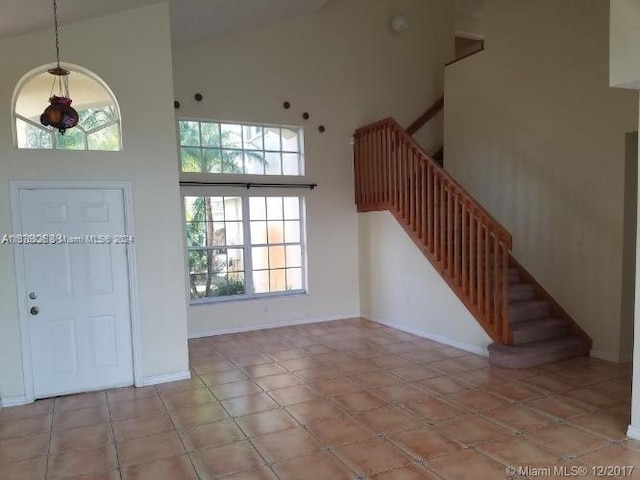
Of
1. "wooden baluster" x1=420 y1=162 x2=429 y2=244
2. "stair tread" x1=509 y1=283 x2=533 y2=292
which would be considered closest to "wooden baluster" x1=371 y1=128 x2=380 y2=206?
"wooden baluster" x1=420 y1=162 x2=429 y2=244

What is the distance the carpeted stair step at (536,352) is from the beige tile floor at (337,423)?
0.10m

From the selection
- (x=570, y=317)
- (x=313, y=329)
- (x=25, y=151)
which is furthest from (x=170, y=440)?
(x=570, y=317)

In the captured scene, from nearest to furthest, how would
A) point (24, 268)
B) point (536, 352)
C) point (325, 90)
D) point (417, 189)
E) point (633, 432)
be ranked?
point (633, 432), point (24, 268), point (536, 352), point (417, 189), point (325, 90)

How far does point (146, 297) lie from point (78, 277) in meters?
0.59

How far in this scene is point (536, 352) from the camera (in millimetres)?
4445

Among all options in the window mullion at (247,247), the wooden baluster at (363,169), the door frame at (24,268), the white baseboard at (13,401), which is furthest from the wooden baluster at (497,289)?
the white baseboard at (13,401)

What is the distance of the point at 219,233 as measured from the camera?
20.1ft

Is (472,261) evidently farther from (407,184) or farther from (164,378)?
(164,378)

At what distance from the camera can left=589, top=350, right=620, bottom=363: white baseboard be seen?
4504mm

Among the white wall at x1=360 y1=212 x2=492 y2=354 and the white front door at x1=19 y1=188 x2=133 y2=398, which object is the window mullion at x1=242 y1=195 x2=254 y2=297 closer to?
the white wall at x1=360 y1=212 x2=492 y2=354

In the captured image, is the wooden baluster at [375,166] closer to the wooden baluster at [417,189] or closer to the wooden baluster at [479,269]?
the wooden baluster at [417,189]

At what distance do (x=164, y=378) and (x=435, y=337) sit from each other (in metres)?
3.08

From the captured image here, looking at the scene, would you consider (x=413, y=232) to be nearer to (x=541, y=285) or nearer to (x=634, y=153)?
(x=541, y=285)

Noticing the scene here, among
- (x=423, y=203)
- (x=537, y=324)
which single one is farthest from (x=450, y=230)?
(x=537, y=324)
